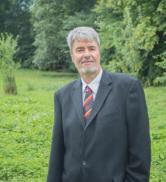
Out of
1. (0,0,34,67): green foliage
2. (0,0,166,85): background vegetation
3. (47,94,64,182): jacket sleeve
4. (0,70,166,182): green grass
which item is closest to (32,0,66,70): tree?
(0,0,166,85): background vegetation

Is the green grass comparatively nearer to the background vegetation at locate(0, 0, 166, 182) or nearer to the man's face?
the background vegetation at locate(0, 0, 166, 182)

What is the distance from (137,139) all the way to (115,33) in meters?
22.9

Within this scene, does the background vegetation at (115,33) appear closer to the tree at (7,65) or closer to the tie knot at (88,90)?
the tree at (7,65)

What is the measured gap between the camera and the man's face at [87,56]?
347cm

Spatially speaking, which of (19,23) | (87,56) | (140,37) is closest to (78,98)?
(87,56)

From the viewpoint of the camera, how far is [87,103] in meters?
3.53

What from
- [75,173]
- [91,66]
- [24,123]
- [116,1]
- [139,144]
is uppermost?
[116,1]

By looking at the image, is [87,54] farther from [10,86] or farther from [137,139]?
[10,86]

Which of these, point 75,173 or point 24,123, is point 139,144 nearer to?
point 75,173

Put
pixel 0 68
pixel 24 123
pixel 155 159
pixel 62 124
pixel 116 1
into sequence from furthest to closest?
1. pixel 116 1
2. pixel 0 68
3. pixel 24 123
4. pixel 155 159
5. pixel 62 124

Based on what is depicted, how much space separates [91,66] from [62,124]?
50cm

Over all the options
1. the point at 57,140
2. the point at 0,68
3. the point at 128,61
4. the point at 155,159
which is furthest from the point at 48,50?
the point at 57,140

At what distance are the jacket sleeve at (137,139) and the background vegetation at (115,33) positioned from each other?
10.2 metres

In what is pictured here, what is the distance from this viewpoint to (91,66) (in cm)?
346
